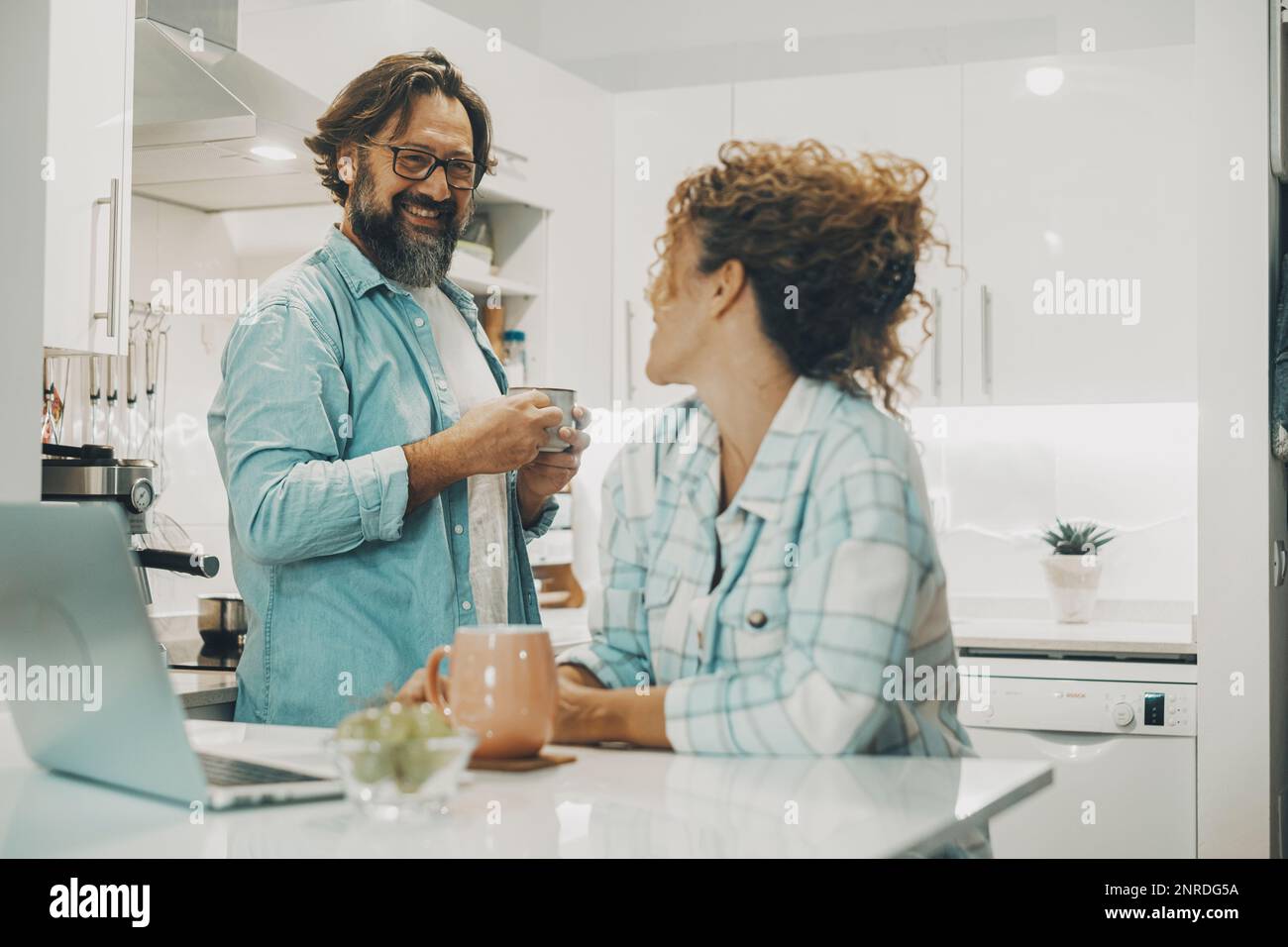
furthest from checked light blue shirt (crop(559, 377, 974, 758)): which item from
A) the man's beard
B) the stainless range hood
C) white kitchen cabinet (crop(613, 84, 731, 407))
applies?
white kitchen cabinet (crop(613, 84, 731, 407))

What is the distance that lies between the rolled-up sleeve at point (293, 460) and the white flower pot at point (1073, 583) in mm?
2051

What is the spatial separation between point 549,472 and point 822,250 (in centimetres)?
57

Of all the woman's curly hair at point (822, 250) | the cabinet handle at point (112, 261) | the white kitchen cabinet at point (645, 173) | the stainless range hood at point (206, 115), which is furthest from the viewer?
the white kitchen cabinet at point (645, 173)

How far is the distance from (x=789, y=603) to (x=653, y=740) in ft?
0.50

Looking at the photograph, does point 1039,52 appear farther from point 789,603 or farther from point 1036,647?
point 789,603

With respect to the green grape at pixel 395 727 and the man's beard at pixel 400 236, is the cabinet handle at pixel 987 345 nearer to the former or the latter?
the man's beard at pixel 400 236

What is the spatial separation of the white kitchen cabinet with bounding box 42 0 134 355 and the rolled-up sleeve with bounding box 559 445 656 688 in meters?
1.21

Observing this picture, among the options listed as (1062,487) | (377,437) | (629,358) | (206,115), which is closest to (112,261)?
(206,115)

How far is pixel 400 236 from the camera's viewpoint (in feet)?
5.67

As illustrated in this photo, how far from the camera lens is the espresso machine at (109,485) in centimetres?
207

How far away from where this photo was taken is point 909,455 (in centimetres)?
105

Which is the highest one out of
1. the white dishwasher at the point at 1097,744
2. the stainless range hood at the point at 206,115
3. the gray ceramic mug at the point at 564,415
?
the stainless range hood at the point at 206,115

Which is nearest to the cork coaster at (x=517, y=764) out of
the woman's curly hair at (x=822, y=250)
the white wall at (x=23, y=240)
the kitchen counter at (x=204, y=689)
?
the woman's curly hair at (x=822, y=250)
